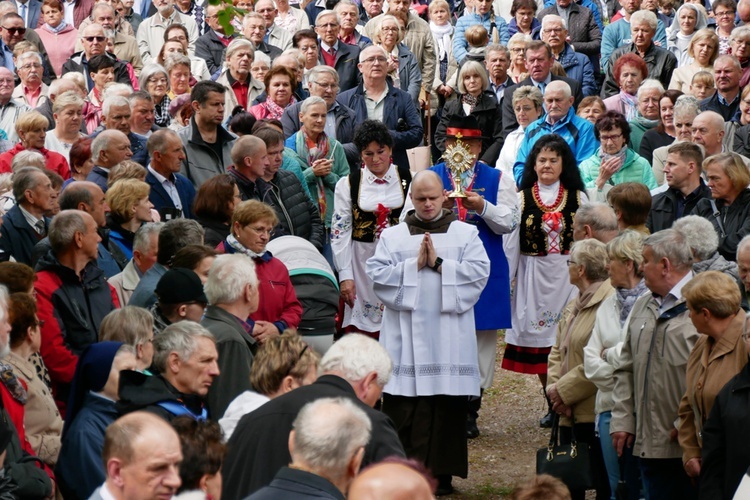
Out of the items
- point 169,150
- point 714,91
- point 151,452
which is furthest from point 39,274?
point 714,91

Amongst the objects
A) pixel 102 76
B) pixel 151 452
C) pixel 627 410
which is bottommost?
pixel 627 410

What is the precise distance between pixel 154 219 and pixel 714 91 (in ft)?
22.2

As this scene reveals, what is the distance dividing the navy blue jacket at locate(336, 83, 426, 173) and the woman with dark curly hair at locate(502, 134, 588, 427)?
2.49 meters

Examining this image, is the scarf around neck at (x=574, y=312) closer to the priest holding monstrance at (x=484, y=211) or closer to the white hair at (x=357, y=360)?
the priest holding monstrance at (x=484, y=211)

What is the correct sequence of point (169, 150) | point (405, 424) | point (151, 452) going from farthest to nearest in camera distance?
point (169, 150), point (405, 424), point (151, 452)

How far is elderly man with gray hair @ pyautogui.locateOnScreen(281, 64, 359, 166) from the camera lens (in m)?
12.2

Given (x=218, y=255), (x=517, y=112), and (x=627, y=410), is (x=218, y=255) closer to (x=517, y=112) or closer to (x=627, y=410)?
(x=627, y=410)

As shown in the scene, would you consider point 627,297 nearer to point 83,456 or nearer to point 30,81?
point 83,456

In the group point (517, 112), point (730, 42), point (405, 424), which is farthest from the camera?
point (730, 42)

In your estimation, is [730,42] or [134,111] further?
[730,42]

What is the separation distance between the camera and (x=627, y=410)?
24.4 feet

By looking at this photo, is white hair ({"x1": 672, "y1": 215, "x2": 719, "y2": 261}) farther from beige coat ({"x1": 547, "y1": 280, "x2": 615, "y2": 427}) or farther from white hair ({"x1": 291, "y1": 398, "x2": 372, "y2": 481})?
white hair ({"x1": 291, "y1": 398, "x2": 372, "y2": 481})

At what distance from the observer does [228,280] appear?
22.5ft

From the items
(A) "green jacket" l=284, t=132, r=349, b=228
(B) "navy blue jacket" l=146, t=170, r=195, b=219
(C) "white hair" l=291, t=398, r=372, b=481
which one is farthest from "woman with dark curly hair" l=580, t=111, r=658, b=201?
(C) "white hair" l=291, t=398, r=372, b=481
